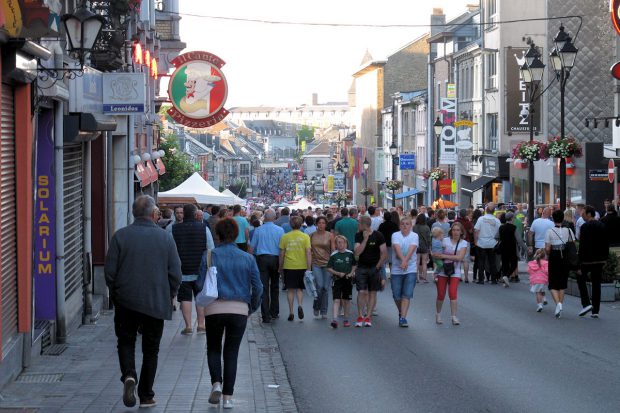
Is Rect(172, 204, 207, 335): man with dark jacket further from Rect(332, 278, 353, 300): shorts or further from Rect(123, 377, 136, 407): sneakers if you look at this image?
Rect(123, 377, 136, 407): sneakers

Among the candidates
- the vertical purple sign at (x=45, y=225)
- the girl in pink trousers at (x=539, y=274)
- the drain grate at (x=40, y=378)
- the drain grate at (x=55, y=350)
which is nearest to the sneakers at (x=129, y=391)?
the drain grate at (x=40, y=378)

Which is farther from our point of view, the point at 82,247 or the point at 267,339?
the point at 82,247

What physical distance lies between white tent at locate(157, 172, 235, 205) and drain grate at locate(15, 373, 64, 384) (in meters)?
25.5

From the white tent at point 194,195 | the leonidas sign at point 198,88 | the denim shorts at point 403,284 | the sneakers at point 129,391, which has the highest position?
the leonidas sign at point 198,88

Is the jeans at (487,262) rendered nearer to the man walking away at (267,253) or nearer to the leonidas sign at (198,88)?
the leonidas sign at (198,88)

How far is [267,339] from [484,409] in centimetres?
600

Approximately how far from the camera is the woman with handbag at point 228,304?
33.5 feet

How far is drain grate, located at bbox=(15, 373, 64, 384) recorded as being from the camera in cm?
1165

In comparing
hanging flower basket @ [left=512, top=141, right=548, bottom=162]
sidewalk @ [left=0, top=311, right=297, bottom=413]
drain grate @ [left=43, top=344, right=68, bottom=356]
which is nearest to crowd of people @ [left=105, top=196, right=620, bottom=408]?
sidewalk @ [left=0, top=311, right=297, bottom=413]

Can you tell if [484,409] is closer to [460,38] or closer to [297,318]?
[297,318]

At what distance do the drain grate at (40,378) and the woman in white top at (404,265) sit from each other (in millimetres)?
6344

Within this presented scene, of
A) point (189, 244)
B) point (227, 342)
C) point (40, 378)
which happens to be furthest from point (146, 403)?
point (189, 244)

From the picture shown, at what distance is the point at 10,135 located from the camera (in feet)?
40.2

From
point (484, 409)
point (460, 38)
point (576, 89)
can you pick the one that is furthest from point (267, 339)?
point (460, 38)
